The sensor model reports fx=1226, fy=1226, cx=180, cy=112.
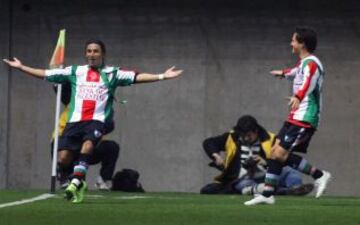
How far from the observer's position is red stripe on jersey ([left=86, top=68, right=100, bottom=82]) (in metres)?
12.2

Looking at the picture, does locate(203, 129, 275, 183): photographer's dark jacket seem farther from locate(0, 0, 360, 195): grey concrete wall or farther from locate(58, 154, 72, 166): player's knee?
locate(0, 0, 360, 195): grey concrete wall

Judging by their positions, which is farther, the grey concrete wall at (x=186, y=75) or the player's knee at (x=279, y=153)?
the grey concrete wall at (x=186, y=75)

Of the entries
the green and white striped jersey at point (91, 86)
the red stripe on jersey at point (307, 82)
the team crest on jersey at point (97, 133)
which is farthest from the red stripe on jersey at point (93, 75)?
the red stripe on jersey at point (307, 82)

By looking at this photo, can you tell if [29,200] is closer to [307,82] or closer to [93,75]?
[93,75]

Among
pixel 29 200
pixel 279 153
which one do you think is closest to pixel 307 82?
pixel 279 153

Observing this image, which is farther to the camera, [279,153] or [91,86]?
[91,86]

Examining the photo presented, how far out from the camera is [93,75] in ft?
40.0

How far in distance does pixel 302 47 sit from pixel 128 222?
11.3 feet

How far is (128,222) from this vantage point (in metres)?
8.12

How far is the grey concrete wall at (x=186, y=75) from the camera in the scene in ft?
60.3

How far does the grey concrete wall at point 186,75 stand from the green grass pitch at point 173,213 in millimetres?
7215

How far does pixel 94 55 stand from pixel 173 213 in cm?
333

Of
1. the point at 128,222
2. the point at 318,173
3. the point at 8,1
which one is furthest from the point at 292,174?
the point at 128,222

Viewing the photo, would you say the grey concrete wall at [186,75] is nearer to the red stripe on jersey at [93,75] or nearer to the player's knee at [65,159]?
the player's knee at [65,159]
